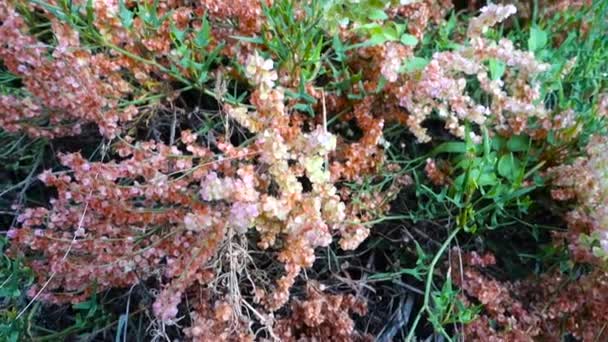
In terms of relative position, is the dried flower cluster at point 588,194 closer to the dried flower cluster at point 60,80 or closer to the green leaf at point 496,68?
the green leaf at point 496,68

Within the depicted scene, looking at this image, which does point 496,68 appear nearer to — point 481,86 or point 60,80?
point 481,86

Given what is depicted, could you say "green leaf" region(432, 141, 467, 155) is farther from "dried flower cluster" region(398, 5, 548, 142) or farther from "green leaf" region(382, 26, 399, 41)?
"green leaf" region(382, 26, 399, 41)

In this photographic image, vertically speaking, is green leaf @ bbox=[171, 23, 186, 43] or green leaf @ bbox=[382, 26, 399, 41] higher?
green leaf @ bbox=[382, 26, 399, 41]

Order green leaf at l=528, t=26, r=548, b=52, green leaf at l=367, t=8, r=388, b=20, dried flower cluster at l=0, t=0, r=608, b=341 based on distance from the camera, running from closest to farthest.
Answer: dried flower cluster at l=0, t=0, r=608, b=341 < green leaf at l=367, t=8, r=388, b=20 < green leaf at l=528, t=26, r=548, b=52

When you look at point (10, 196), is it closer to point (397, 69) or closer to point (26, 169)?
point (26, 169)

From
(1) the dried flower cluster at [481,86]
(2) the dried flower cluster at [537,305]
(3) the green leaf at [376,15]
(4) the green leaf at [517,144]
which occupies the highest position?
(3) the green leaf at [376,15]

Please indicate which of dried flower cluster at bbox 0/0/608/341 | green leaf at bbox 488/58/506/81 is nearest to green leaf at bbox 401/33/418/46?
dried flower cluster at bbox 0/0/608/341

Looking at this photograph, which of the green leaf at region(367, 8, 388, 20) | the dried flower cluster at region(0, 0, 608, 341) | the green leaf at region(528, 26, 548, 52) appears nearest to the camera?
the dried flower cluster at region(0, 0, 608, 341)

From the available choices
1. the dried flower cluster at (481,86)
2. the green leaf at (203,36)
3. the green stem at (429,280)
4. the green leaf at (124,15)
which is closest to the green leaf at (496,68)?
the dried flower cluster at (481,86)
